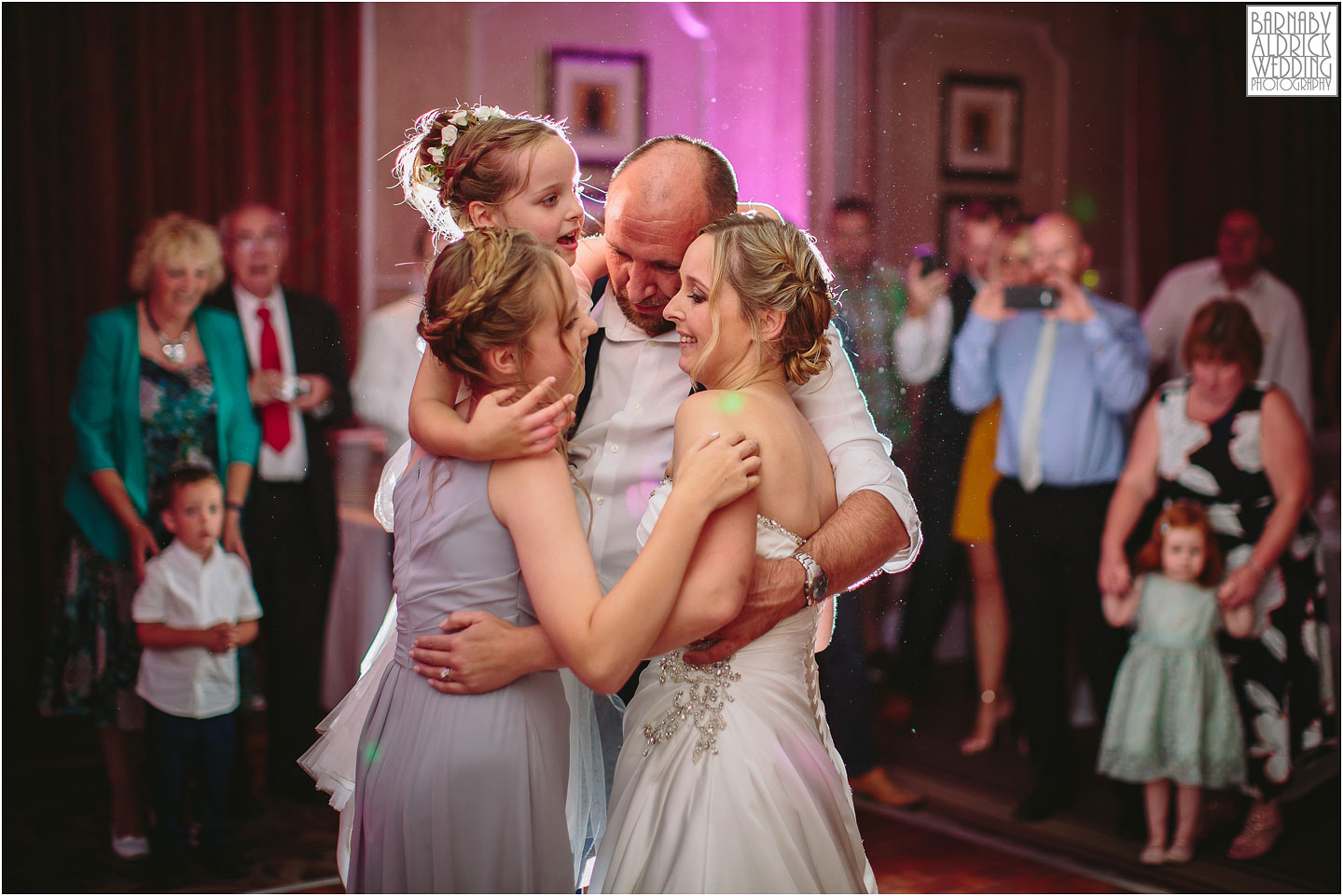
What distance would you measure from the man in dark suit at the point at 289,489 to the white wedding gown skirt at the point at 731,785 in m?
2.12

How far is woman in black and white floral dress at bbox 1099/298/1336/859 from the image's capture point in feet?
10.6

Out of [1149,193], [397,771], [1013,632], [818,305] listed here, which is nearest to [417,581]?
[397,771]

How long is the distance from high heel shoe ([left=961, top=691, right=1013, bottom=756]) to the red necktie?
252 cm

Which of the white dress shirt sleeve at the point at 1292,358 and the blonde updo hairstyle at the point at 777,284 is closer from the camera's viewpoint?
the blonde updo hairstyle at the point at 777,284

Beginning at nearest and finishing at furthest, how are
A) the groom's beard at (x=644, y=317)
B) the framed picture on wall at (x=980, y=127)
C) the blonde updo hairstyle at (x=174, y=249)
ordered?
the groom's beard at (x=644, y=317), the blonde updo hairstyle at (x=174, y=249), the framed picture on wall at (x=980, y=127)

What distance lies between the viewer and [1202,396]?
11.1 feet

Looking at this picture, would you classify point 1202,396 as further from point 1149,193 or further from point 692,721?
point 692,721

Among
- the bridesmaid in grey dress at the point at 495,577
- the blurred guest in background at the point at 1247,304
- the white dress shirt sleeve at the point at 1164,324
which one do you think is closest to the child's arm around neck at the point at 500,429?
the bridesmaid in grey dress at the point at 495,577

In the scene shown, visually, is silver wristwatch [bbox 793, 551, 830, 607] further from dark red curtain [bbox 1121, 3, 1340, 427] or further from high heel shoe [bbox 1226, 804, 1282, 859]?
dark red curtain [bbox 1121, 3, 1340, 427]

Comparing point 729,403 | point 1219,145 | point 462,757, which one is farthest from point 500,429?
point 1219,145

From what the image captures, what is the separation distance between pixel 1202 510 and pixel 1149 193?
2160mm

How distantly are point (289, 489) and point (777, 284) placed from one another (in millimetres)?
2385

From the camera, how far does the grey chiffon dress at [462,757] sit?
1447 mm

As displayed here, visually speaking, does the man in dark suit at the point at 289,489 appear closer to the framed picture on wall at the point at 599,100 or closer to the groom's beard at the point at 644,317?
the framed picture on wall at the point at 599,100
